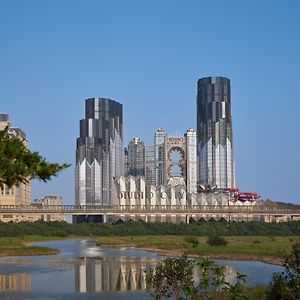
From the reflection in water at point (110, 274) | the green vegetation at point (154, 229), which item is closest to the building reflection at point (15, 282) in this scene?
the reflection in water at point (110, 274)

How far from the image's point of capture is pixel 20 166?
1335cm

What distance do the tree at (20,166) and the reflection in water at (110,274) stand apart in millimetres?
29356

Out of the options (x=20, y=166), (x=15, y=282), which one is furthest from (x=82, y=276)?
(x=20, y=166)

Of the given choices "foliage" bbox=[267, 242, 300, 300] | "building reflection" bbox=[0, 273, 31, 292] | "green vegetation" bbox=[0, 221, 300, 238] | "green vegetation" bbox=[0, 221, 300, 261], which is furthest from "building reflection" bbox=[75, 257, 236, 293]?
"green vegetation" bbox=[0, 221, 300, 238]

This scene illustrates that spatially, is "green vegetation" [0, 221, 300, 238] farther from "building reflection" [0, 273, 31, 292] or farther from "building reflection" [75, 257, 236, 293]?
"building reflection" [0, 273, 31, 292]

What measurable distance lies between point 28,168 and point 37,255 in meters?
65.2

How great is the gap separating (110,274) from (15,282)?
919cm

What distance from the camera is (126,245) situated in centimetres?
10250

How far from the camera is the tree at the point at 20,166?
43.8 feet

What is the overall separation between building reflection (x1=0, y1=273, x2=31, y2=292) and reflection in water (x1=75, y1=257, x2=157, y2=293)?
11.6 ft

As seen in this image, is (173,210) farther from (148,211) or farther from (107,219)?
(107,219)

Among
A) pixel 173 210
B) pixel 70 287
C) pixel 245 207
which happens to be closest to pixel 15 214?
pixel 173 210

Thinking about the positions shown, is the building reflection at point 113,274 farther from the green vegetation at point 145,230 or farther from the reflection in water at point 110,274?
the green vegetation at point 145,230

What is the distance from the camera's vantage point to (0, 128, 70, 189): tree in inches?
526
